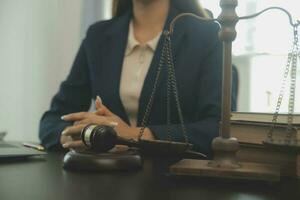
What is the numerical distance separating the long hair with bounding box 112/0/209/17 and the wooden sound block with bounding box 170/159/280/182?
925mm

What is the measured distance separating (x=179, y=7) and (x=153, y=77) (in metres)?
0.33

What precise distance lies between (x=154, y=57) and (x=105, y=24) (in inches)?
12.6

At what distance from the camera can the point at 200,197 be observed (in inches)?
22.1

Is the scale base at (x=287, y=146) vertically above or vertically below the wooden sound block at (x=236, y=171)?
above

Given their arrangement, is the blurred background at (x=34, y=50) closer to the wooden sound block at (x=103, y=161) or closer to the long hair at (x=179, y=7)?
the long hair at (x=179, y=7)

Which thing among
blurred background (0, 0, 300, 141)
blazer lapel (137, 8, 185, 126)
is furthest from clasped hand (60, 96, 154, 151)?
blurred background (0, 0, 300, 141)

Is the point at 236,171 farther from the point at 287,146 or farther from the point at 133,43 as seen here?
the point at 133,43

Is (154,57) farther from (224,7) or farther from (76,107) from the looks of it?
(224,7)

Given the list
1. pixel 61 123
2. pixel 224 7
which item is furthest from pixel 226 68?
pixel 61 123

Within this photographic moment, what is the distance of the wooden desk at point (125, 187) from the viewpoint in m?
0.57

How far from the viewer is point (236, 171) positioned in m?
0.65

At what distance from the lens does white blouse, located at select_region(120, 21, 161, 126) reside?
1.50 metres

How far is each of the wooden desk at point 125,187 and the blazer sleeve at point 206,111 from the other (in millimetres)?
383

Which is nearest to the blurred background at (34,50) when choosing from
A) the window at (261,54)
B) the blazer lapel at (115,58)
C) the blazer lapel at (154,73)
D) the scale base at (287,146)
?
the window at (261,54)
